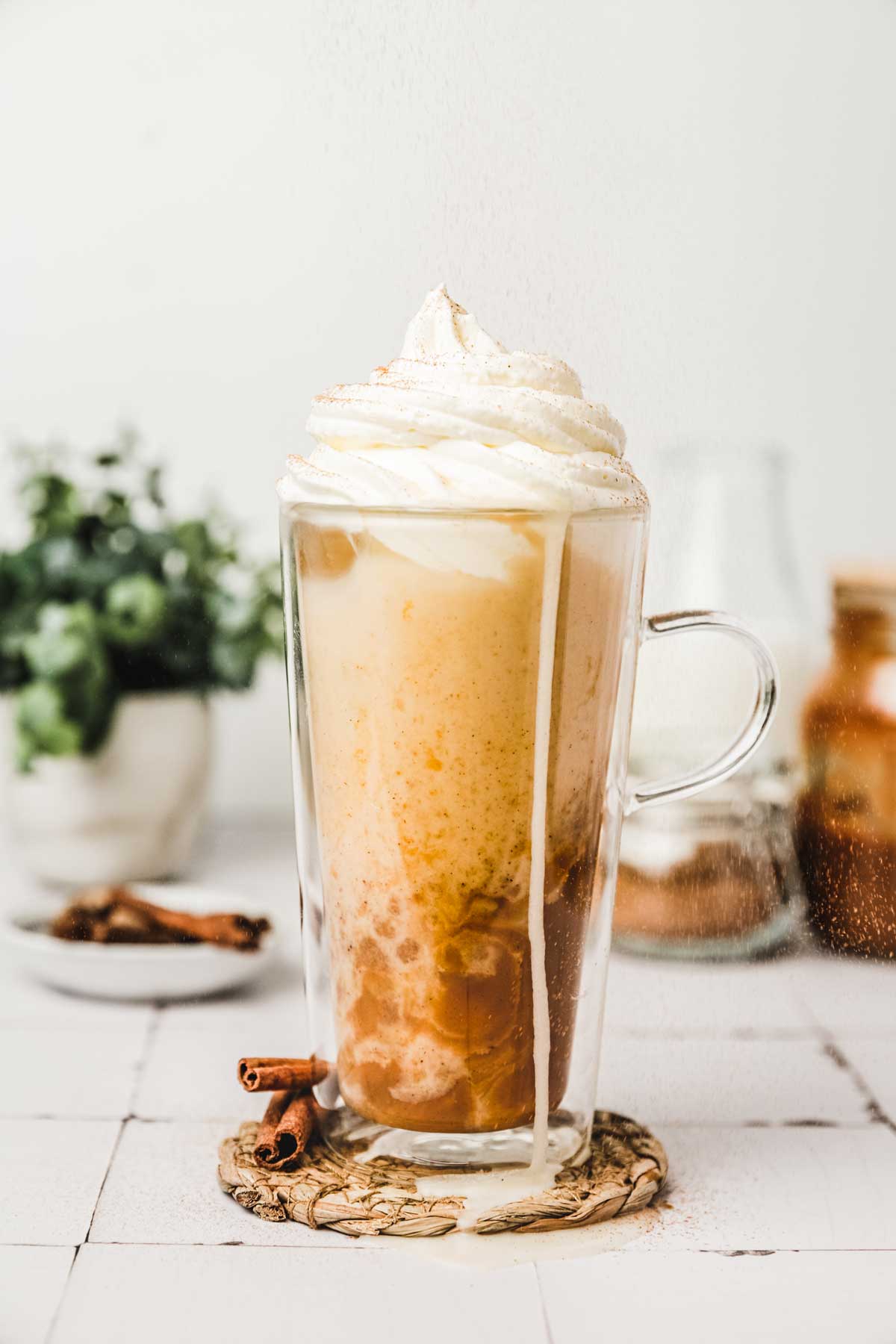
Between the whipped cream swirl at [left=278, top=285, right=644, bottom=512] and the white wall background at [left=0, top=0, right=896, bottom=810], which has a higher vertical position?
the white wall background at [left=0, top=0, right=896, bottom=810]

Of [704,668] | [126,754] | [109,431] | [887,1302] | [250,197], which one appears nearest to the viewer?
[887,1302]

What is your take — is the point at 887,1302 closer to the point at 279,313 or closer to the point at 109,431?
the point at 279,313

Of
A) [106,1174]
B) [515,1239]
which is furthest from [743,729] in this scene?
[106,1174]

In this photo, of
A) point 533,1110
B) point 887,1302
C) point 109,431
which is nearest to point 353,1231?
point 533,1110

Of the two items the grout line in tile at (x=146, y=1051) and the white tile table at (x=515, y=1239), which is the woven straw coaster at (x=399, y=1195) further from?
the grout line in tile at (x=146, y=1051)

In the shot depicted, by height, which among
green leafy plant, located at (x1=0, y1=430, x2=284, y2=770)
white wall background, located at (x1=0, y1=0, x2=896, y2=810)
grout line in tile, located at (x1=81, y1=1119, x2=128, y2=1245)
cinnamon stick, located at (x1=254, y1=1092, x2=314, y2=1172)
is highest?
→ white wall background, located at (x1=0, y1=0, x2=896, y2=810)

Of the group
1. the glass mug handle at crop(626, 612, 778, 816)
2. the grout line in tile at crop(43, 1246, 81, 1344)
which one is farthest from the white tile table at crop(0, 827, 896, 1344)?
the glass mug handle at crop(626, 612, 778, 816)

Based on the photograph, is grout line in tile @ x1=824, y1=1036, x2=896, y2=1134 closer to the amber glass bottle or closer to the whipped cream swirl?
the amber glass bottle
